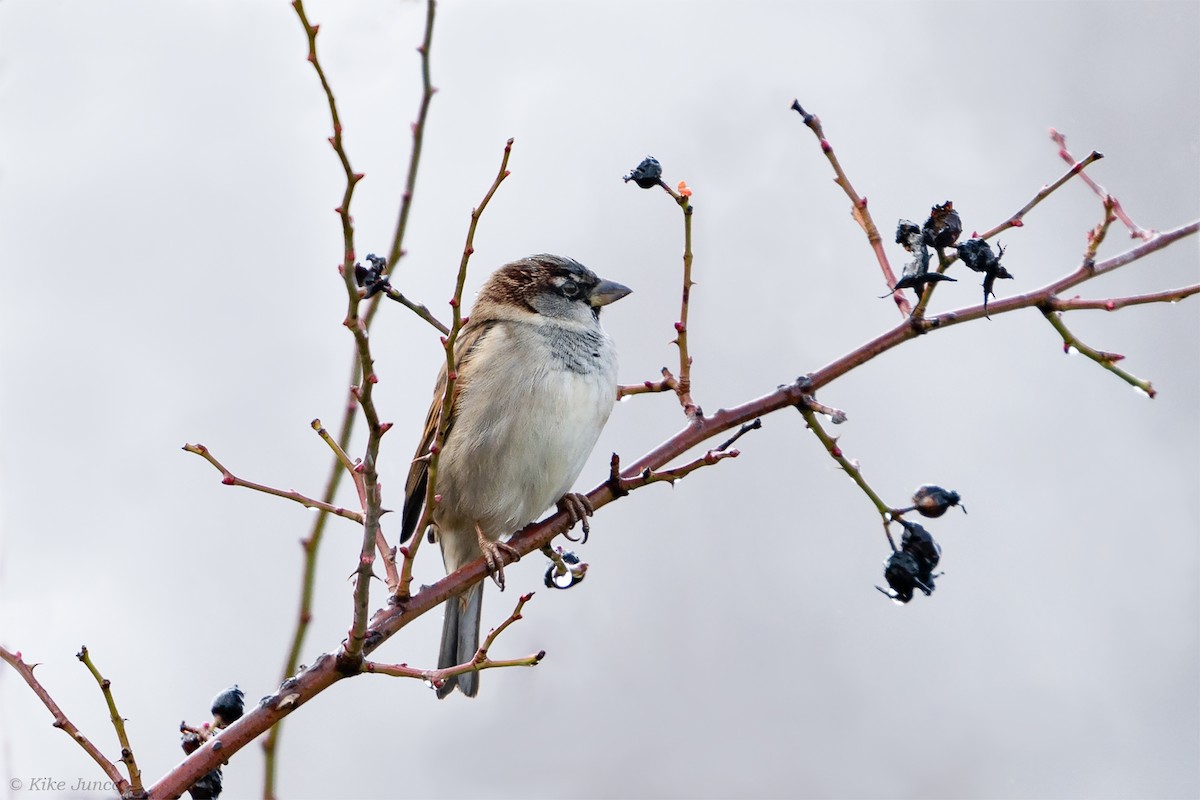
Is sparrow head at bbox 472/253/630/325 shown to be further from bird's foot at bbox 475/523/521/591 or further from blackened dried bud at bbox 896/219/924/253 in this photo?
blackened dried bud at bbox 896/219/924/253

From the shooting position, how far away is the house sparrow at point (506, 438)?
Answer: 2953 mm

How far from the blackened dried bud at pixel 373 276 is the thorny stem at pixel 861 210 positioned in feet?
2.52

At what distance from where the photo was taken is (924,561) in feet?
6.57

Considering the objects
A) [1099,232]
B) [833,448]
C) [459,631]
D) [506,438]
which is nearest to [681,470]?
[833,448]

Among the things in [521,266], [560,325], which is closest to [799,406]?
[560,325]

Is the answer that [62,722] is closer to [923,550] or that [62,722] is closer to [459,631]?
[923,550]

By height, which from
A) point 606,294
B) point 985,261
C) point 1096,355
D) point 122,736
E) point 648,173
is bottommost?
point 122,736

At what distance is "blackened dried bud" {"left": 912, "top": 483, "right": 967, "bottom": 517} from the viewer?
195cm

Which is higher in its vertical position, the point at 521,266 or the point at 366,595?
the point at 521,266

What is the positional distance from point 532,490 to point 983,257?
1440 mm

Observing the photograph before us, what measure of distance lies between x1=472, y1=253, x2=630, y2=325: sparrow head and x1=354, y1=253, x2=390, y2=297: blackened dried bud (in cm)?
163

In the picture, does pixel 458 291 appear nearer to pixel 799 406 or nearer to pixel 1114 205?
pixel 799 406

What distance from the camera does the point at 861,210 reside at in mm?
1961

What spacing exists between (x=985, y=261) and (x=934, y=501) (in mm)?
414
